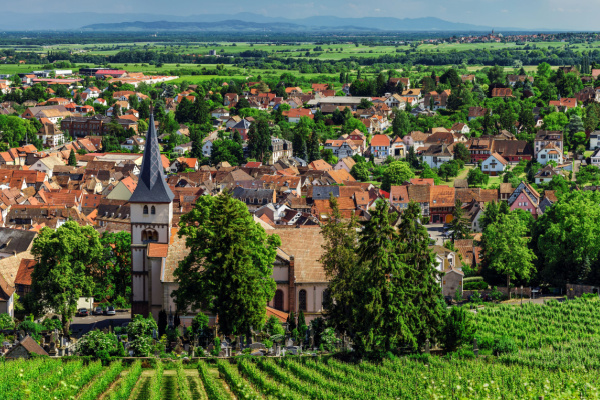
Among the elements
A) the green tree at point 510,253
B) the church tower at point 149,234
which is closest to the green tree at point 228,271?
the church tower at point 149,234

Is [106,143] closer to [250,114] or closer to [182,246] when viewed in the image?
[250,114]

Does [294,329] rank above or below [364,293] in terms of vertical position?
below

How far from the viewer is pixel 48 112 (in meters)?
142

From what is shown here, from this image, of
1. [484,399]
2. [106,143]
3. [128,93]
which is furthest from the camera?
[128,93]

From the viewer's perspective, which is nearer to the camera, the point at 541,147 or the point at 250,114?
the point at 541,147

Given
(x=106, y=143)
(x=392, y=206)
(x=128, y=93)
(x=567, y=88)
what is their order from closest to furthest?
(x=392, y=206)
(x=106, y=143)
(x=567, y=88)
(x=128, y=93)

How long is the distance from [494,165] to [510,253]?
51.0 metres

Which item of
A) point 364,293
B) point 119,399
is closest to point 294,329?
point 364,293

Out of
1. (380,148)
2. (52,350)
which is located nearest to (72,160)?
(380,148)

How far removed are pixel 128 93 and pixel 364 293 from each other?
449 feet

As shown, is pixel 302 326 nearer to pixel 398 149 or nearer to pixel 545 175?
pixel 545 175

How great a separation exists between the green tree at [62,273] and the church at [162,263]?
8.03ft

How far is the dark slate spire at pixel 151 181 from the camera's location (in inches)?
1679

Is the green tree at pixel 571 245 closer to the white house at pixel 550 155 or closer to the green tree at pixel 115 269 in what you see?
the green tree at pixel 115 269
